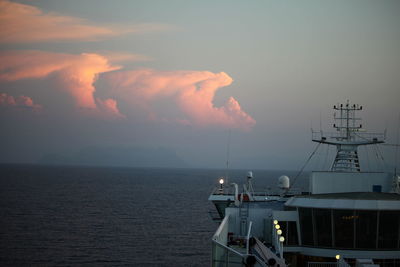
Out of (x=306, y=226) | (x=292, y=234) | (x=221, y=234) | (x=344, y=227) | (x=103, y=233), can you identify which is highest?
(x=344, y=227)

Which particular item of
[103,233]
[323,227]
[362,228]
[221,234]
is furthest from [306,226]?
[103,233]

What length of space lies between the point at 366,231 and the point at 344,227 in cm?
106

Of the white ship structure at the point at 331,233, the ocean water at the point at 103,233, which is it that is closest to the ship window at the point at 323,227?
the white ship structure at the point at 331,233

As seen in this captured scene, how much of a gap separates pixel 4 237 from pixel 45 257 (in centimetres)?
1517

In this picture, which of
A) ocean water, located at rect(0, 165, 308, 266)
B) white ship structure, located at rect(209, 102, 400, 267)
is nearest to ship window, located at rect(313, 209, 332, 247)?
white ship structure, located at rect(209, 102, 400, 267)

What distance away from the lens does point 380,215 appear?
1019 inches

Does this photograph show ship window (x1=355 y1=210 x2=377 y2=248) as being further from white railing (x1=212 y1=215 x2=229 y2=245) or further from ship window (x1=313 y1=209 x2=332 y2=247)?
white railing (x1=212 y1=215 x2=229 y2=245)

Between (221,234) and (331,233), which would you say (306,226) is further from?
(221,234)

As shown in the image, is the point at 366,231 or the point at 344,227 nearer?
the point at 366,231

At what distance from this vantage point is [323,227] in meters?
26.9

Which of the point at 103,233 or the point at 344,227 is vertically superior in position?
the point at 344,227

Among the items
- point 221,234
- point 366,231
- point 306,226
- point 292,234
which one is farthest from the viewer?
point 292,234

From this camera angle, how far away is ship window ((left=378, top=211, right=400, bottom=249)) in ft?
85.1

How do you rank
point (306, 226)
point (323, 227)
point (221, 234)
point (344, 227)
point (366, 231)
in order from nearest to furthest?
1. point (221, 234)
2. point (366, 231)
3. point (344, 227)
4. point (323, 227)
5. point (306, 226)
